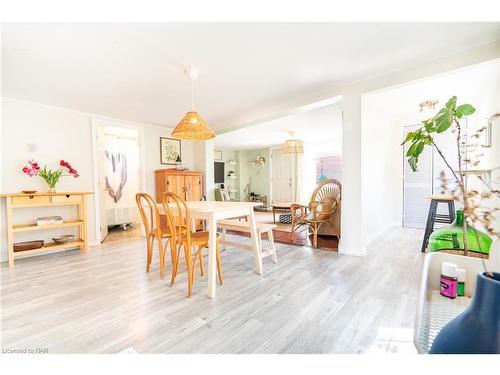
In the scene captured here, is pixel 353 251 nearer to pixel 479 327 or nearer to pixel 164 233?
pixel 164 233

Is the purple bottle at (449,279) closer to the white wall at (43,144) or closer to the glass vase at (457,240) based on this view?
the glass vase at (457,240)

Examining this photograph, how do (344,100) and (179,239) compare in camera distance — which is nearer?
(179,239)

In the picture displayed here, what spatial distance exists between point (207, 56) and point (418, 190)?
4.60 meters

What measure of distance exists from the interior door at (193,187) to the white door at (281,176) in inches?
156

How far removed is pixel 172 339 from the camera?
4.60 feet

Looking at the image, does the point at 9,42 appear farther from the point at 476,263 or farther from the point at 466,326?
the point at 476,263

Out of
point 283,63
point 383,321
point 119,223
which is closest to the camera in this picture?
point 383,321

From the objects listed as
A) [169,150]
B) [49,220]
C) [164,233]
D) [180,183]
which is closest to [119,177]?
[169,150]

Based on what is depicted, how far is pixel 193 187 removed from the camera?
4809 millimetres

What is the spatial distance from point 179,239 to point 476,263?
199 cm

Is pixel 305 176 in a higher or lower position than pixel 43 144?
lower

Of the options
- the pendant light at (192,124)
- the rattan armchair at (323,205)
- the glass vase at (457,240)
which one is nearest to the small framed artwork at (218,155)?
the rattan armchair at (323,205)

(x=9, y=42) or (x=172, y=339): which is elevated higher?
(x=9, y=42)

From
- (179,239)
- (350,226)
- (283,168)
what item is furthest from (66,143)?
(283,168)
